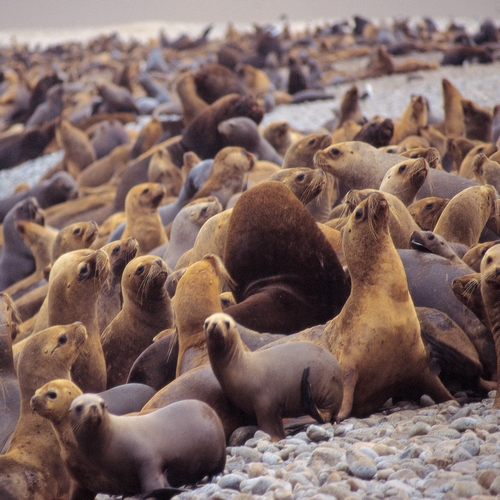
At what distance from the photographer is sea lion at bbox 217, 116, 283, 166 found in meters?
9.82

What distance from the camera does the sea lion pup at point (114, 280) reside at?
620 centimetres

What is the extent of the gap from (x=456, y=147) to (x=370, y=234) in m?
4.47

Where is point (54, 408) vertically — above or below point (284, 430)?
above

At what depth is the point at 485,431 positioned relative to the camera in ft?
11.1

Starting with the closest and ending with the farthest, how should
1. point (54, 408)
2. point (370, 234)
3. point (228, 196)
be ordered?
point (54, 408) < point (370, 234) < point (228, 196)

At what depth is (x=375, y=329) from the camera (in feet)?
13.2

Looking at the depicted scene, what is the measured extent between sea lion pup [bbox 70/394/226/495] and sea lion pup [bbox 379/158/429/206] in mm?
2911

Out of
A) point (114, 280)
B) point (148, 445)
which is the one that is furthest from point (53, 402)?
point (114, 280)

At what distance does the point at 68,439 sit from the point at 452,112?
8048mm

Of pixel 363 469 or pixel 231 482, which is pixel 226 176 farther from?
pixel 363 469

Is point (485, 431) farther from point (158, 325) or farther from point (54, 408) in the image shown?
point (158, 325)

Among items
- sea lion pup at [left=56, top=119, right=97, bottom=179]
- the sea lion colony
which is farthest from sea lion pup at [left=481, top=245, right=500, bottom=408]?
sea lion pup at [left=56, top=119, right=97, bottom=179]

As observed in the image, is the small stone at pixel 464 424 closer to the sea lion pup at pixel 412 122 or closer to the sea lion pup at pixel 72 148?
the sea lion pup at pixel 412 122

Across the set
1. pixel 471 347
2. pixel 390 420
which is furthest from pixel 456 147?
pixel 390 420
